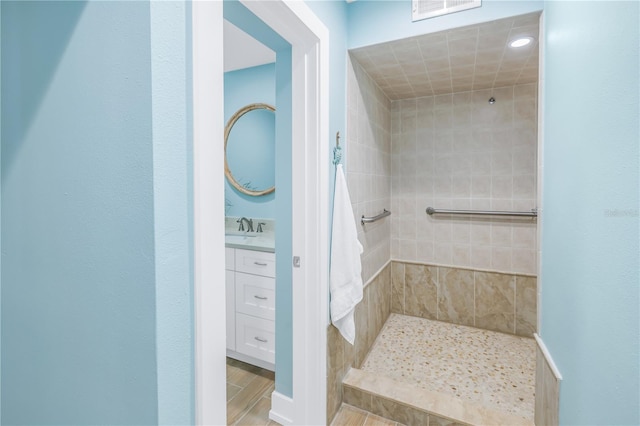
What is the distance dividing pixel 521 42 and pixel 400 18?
685mm

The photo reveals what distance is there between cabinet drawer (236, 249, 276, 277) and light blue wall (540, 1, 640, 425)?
148cm

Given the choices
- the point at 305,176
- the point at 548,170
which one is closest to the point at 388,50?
the point at 305,176

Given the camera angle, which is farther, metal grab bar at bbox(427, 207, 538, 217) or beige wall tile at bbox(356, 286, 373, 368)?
metal grab bar at bbox(427, 207, 538, 217)

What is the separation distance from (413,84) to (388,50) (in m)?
0.72

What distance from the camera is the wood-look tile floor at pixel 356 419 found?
1640mm

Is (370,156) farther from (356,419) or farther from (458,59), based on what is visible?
(356,419)

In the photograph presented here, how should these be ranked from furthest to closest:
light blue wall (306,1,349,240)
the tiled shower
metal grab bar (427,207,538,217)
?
1. metal grab bar (427,207,538,217)
2. the tiled shower
3. light blue wall (306,1,349,240)

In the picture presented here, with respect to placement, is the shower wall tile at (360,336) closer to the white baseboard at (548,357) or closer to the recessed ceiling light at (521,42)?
the white baseboard at (548,357)

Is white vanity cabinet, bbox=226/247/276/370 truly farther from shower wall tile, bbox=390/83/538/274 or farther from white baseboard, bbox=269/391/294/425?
shower wall tile, bbox=390/83/538/274

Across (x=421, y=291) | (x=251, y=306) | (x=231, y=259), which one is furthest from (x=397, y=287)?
(x=231, y=259)

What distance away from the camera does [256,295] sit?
6.82 feet

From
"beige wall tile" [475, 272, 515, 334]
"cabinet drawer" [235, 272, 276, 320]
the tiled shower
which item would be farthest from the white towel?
"beige wall tile" [475, 272, 515, 334]

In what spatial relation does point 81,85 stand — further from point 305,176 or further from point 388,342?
point 388,342

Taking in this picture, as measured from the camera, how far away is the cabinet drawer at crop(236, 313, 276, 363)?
79.7 inches
